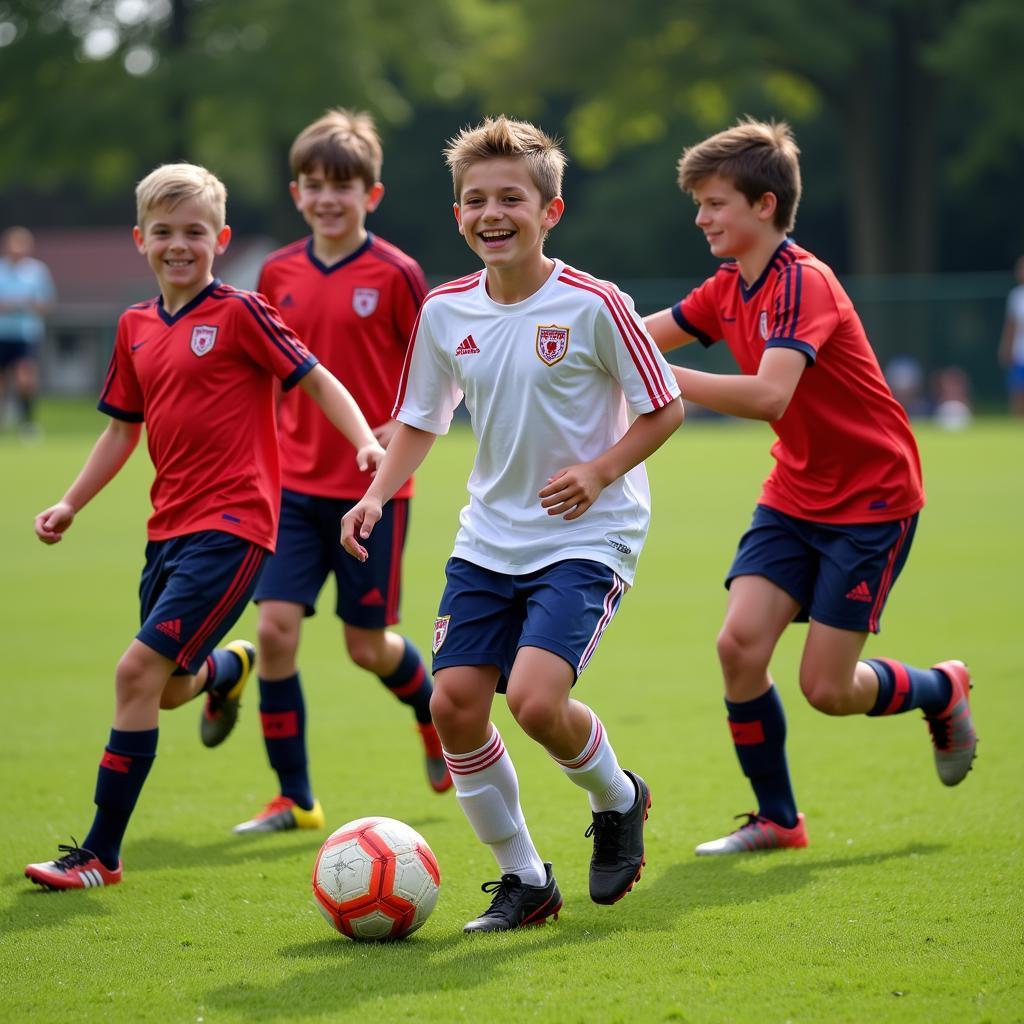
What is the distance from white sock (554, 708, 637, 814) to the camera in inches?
162

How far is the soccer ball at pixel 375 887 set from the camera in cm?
403

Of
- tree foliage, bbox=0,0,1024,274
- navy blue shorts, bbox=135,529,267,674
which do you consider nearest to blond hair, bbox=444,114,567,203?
navy blue shorts, bbox=135,529,267,674

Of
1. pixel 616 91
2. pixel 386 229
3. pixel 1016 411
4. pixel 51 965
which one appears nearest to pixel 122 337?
pixel 51 965

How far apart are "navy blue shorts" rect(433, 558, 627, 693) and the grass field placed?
2.44 feet

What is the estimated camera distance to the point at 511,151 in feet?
13.6

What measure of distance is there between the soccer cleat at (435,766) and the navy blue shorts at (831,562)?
1.39 metres

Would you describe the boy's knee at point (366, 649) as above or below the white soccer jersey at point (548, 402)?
below

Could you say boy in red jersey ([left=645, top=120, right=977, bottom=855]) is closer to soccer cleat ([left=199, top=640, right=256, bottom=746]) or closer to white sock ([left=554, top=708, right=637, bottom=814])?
white sock ([left=554, top=708, right=637, bottom=814])

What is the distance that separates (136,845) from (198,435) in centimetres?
140

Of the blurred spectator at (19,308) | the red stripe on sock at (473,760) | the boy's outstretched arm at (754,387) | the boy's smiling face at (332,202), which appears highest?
the blurred spectator at (19,308)

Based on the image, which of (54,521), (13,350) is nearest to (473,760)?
(54,521)

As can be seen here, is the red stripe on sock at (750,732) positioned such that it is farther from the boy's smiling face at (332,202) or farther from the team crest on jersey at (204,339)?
the boy's smiling face at (332,202)

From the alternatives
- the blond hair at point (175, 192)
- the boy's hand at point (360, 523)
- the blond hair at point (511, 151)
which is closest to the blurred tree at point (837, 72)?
the blond hair at point (175, 192)

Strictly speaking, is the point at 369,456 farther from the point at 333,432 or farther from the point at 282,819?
the point at 282,819
